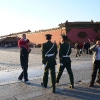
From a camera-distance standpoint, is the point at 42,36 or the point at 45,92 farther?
the point at 42,36

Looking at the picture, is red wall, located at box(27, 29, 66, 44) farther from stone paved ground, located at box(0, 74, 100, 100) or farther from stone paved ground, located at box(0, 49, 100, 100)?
stone paved ground, located at box(0, 74, 100, 100)

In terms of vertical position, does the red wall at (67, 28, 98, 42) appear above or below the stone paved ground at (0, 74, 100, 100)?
above

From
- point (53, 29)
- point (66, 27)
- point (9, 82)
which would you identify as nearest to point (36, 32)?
point (53, 29)

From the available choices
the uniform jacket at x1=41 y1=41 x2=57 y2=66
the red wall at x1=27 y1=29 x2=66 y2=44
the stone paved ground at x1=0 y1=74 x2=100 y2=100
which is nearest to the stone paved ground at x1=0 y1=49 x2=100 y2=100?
the stone paved ground at x1=0 y1=74 x2=100 y2=100

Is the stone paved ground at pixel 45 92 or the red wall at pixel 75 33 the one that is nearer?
the stone paved ground at pixel 45 92

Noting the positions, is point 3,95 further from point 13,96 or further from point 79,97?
point 79,97

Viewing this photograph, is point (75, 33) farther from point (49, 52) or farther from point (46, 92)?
point (46, 92)

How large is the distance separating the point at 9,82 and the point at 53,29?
29.8m

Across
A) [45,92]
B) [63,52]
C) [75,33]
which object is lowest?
[45,92]

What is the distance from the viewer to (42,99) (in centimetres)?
517

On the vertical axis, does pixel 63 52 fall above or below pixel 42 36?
below

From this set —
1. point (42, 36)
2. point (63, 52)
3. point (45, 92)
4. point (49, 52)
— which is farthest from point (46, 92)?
point (42, 36)

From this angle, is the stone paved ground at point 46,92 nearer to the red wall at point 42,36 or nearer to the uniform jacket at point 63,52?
the uniform jacket at point 63,52

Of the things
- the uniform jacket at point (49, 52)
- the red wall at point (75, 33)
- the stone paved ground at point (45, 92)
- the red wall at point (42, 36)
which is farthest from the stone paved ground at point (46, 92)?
the red wall at point (42, 36)
